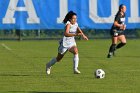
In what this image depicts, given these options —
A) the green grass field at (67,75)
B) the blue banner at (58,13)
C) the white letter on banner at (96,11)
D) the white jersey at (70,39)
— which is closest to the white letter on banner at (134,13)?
the blue banner at (58,13)

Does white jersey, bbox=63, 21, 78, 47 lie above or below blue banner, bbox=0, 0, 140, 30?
above

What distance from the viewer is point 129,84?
15.8m

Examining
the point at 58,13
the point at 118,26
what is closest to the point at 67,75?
the point at 118,26

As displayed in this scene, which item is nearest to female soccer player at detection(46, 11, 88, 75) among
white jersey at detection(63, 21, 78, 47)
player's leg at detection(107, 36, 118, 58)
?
white jersey at detection(63, 21, 78, 47)

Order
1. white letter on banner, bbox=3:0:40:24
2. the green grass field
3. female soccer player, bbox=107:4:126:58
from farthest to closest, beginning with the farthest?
1. white letter on banner, bbox=3:0:40:24
2. female soccer player, bbox=107:4:126:58
3. the green grass field

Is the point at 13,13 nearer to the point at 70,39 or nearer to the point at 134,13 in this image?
the point at 134,13

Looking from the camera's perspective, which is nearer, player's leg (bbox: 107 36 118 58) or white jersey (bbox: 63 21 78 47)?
white jersey (bbox: 63 21 78 47)

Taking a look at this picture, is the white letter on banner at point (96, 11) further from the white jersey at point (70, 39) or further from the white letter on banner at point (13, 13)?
the white jersey at point (70, 39)

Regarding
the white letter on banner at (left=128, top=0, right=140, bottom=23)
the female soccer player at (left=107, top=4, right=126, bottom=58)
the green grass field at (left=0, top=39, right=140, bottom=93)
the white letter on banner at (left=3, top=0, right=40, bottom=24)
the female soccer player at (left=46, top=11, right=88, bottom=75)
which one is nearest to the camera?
the green grass field at (left=0, top=39, right=140, bottom=93)

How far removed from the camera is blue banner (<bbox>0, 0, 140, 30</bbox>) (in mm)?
38375

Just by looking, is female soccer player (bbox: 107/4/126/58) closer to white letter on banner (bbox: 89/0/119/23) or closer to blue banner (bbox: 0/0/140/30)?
blue banner (bbox: 0/0/140/30)

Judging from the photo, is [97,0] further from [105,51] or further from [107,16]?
[105,51]

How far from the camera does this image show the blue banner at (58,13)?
38375mm

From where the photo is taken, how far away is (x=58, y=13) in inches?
1531
